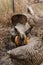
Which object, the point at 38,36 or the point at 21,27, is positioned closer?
the point at 38,36

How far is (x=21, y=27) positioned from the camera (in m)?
4.54

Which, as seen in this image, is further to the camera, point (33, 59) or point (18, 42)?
point (18, 42)

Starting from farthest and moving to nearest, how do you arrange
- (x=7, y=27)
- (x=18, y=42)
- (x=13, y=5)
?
(x=13, y=5)
(x=7, y=27)
(x=18, y=42)

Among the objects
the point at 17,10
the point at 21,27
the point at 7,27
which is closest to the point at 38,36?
the point at 21,27

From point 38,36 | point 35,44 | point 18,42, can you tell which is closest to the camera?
point 35,44

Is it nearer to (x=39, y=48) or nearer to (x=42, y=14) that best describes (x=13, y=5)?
(x=42, y=14)

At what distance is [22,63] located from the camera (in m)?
3.01

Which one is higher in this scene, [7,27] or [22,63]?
[22,63]

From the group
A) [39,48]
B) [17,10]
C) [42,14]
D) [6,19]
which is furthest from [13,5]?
[39,48]

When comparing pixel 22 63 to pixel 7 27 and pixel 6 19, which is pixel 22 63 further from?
pixel 6 19

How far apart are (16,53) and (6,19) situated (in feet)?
11.1

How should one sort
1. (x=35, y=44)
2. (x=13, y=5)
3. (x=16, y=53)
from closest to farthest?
(x=16, y=53)
(x=35, y=44)
(x=13, y=5)

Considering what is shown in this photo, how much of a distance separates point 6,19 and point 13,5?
0.61 meters

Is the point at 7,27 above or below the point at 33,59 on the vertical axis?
below
